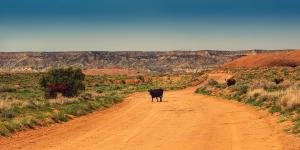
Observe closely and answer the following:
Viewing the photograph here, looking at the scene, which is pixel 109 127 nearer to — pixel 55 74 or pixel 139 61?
pixel 55 74

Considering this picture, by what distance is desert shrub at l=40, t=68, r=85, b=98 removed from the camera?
3800 centimetres

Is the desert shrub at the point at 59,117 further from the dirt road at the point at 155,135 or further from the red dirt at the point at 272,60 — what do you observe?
the red dirt at the point at 272,60

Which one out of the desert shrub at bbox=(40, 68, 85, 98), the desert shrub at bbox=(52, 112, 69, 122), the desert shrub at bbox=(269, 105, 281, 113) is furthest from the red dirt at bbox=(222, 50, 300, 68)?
the desert shrub at bbox=(52, 112, 69, 122)

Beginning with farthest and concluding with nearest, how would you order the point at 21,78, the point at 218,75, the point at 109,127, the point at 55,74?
the point at 21,78
the point at 218,75
the point at 55,74
the point at 109,127

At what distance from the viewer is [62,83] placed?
4025 cm

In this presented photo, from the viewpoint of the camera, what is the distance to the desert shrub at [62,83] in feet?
125

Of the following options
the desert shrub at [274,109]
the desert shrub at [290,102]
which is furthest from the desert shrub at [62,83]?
the desert shrub at [290,102]

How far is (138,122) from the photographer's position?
827 inches

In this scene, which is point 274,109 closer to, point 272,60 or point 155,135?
point 155,135

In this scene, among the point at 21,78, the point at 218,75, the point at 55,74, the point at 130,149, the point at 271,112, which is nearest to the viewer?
the point at 130,149

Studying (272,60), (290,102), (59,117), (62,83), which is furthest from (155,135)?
(272,60)

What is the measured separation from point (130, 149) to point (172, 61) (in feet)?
595

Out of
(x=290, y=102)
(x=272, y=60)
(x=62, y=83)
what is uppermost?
(x=290, y=102)

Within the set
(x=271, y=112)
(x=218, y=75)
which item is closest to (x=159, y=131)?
(x=271, y=112)
